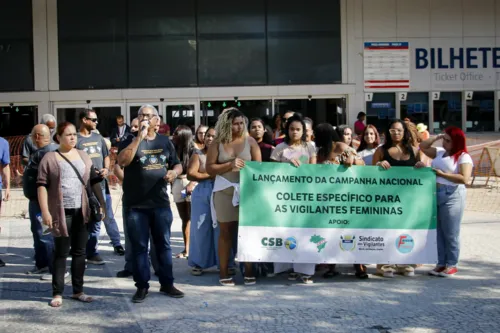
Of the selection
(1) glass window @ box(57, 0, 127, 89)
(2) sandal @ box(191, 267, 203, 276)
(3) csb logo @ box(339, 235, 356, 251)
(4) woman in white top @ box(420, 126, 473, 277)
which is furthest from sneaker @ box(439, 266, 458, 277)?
(1) glass window @ box(57, 0, 127, 89)

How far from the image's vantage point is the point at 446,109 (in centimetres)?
2184

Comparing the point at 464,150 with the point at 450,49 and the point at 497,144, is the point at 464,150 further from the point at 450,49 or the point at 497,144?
the point at 450,49

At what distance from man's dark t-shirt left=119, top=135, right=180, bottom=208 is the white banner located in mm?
1091

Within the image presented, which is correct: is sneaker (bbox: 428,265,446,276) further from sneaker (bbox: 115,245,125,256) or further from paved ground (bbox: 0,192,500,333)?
sneaker (bbox: 115,245,125,256)

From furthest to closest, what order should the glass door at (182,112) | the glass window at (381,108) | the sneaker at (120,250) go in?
the glass window at (381,108)
the glass door at (182,112)
the sneaker at (120,250)

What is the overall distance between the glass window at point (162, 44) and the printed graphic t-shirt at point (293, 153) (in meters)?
13.6

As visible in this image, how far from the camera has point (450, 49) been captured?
21.6 metres

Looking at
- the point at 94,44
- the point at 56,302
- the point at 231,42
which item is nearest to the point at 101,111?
the point at 94,44

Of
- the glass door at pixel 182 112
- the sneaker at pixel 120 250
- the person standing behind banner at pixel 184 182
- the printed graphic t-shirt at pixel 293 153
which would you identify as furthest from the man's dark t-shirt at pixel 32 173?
the glass door at pixel 182 112

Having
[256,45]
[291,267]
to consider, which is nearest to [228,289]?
[291,267]

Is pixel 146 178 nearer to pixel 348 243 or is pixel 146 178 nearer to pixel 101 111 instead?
pixel 348 243

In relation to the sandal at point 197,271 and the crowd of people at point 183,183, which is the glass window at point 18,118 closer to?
the crowd of people at point 183,183

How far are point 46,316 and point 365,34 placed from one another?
663 inches

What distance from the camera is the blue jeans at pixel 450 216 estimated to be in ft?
25.4
